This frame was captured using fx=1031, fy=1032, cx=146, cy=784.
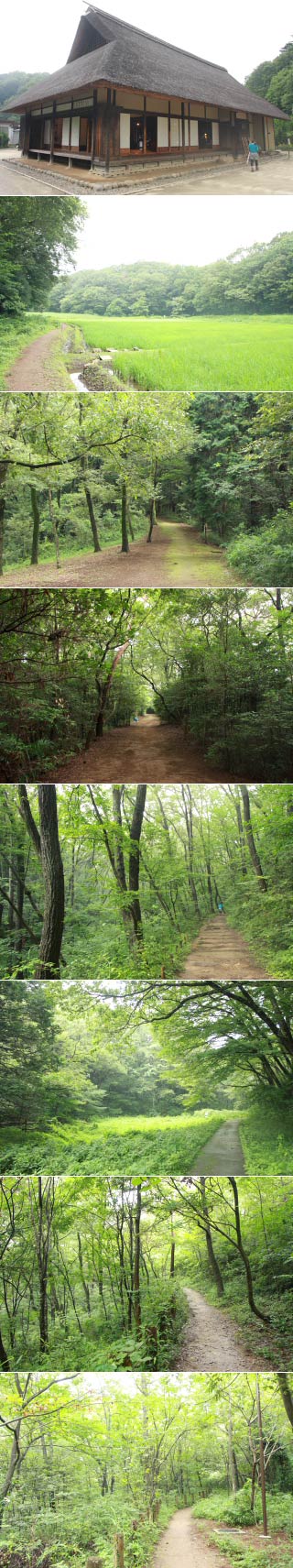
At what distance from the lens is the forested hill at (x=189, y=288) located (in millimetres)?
6117

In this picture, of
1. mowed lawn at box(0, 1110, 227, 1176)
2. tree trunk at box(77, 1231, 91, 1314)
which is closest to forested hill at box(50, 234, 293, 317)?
mowed lawn at box(0, 1110, 227, 1176)

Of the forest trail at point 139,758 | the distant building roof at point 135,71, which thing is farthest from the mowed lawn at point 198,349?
the forest trail at point 139,758

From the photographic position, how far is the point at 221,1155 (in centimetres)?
597

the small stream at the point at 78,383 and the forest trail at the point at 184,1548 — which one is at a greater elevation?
the small stream at the point at 78,383

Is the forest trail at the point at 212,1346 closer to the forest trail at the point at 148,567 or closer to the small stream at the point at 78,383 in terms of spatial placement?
the forest trail at the point at 148,567

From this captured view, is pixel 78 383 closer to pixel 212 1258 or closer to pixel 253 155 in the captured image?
pixel 253 155

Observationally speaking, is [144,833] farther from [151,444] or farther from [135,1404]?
[135,1404]

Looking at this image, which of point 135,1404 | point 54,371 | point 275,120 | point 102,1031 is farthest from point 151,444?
point 135,1404

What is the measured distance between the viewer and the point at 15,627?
6379 mm

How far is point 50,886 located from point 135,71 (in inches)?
181

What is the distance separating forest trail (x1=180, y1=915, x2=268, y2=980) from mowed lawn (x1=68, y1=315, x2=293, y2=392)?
3.19 metres

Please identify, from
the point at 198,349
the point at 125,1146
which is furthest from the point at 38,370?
the point at 125,1146

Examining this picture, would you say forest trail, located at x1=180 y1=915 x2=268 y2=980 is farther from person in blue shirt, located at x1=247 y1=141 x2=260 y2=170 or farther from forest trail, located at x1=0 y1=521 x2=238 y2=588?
person in blue shirt, located at x1=247 y1=141 x2=260 y2=170

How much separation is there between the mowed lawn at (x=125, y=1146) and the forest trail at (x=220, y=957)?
0.81m
